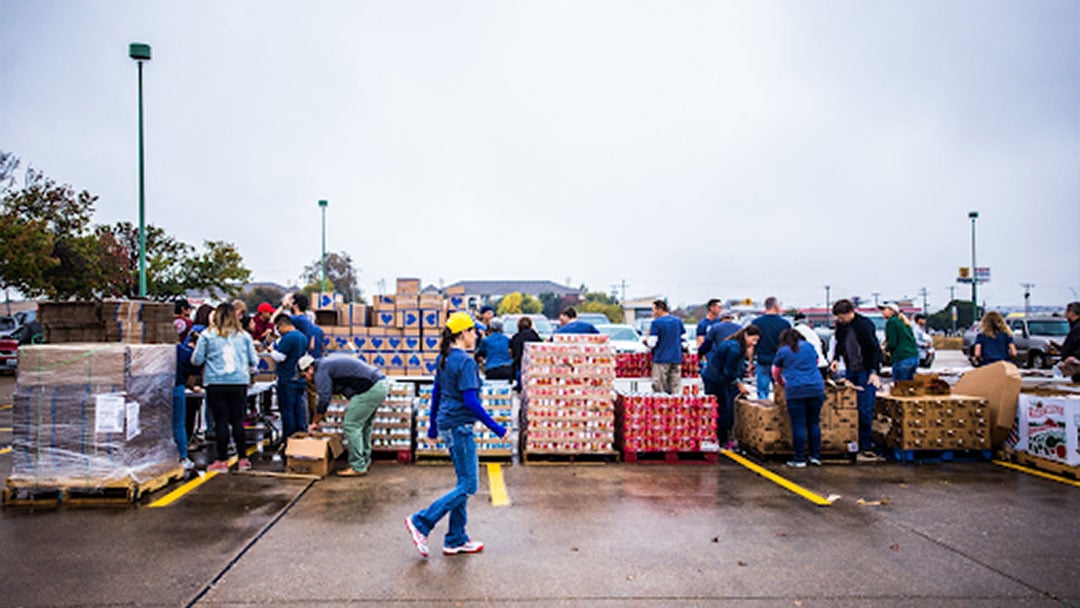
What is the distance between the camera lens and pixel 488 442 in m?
8.90

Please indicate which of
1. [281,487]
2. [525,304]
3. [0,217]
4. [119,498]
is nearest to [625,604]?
[281,487]

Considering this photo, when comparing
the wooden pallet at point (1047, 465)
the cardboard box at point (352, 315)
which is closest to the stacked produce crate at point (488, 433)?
the cardboard box at point (352, 315)

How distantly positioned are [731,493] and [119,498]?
238 inches

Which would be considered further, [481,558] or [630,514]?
[630,514]

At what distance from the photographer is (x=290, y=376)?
8.86 metres

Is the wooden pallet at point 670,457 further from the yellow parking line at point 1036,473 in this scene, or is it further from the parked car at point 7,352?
the parked car at point 7,352

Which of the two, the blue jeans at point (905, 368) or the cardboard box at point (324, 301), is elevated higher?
the cardboard box at point (324, 301)

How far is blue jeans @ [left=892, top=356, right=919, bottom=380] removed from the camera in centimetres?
1053

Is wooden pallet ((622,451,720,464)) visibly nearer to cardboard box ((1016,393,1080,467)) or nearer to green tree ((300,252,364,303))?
cardboard box ((1016,393,1080,467))

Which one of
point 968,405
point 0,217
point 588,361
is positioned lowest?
point 968,405

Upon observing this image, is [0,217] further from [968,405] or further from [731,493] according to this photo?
[968,405]

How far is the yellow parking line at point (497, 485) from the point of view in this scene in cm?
711

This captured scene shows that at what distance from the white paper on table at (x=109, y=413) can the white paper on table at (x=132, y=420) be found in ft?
0.24

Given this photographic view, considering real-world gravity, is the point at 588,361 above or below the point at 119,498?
above
